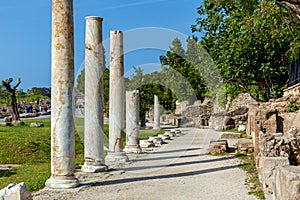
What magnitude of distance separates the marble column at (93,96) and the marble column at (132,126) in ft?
16.1

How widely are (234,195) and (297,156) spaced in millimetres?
2019

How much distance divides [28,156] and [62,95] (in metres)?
6.27

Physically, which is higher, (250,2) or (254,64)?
(250,2)

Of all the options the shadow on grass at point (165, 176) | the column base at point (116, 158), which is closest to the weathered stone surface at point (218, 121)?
the column base at point (116, 158)

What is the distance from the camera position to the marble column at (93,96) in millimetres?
10281

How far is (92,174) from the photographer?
10000 millimetres

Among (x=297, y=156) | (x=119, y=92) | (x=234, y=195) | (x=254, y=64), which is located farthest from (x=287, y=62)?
(x=234, y=195)

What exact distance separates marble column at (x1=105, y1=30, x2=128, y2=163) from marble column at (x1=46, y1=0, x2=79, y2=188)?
175 inches

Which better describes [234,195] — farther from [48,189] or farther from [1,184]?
[1,184]

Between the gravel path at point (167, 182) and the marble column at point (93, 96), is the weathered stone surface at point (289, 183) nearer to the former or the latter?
the gravel path at point (167, 182)

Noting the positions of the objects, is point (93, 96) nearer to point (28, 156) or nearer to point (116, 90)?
point (116, 90)

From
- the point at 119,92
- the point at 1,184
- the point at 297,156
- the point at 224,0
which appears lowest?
the point at 1,184

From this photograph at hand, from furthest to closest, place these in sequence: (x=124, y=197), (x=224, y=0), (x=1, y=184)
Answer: (x=224, y=0)
(x=1, y=184)
(x=124, y=197)

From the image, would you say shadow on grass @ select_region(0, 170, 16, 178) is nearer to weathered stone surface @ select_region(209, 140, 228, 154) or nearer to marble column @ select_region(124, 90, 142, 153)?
marble column @ select_region(124, 90, 142, 153)
